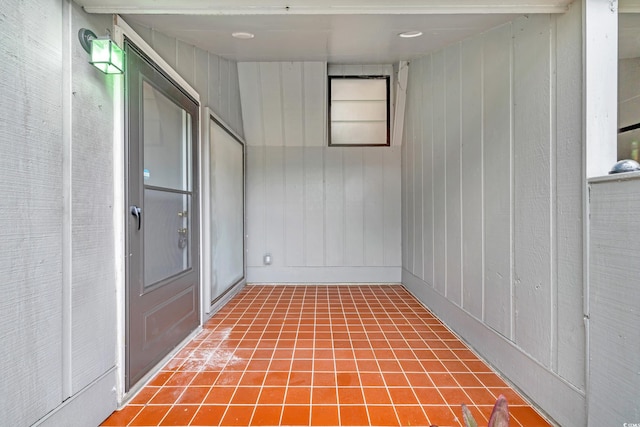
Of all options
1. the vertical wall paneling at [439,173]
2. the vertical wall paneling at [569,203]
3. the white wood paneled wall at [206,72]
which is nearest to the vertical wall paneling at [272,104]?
the white wood paneled wall at [206,72]

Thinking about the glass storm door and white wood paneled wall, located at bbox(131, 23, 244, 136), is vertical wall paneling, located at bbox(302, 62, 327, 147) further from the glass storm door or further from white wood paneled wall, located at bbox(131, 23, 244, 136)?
the glass storm door

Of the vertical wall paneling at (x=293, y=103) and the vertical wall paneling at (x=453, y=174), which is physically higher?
the vertical wall paneling at (x=293, y=103)

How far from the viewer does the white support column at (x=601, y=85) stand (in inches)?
51.9

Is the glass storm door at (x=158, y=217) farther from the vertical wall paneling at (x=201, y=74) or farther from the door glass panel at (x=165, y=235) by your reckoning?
the vertical wall paneling at (x=201, y=74)

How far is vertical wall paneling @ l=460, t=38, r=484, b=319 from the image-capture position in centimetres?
217

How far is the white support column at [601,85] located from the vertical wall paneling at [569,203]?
4 cm

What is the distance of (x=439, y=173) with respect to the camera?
2.85 metres

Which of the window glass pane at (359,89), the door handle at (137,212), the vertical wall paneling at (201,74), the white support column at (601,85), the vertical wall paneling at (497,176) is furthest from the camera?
the window glass pane at (359,89)

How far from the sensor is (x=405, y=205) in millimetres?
4074

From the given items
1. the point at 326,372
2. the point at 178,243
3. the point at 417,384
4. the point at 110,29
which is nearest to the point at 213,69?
the point at 110,29

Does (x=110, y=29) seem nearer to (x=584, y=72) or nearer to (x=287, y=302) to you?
(x=584, y=72)

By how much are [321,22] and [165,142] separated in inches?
57.5

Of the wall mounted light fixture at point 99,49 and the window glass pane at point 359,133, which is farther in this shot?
the window glass pane at point 359,133

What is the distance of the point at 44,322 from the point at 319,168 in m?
3.47
